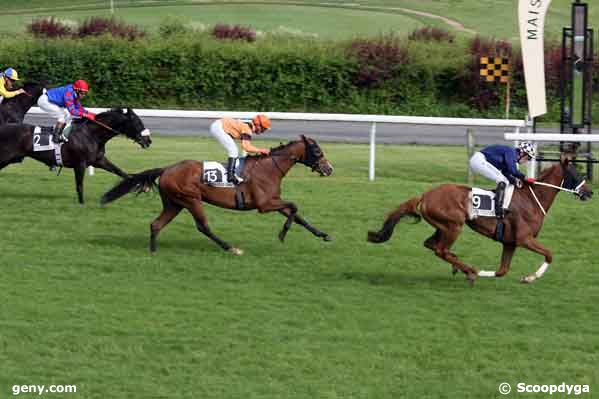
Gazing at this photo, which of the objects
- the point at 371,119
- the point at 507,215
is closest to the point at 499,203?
the point at 507,215

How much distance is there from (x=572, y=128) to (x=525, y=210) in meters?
4.88

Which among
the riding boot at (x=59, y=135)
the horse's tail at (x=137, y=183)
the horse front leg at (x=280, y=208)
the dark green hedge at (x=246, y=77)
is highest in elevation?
the riding boot at (x=59, y=135)

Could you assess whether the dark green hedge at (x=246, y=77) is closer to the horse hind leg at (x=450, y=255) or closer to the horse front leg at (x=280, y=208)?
the horse front leg at (x=280, y=208)

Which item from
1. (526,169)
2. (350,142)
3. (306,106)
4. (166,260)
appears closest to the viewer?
(166,260)

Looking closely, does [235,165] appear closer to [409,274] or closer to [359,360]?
[409,274]

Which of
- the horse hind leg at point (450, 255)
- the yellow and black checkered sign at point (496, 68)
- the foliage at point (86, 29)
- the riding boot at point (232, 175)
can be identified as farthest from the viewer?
the foliage at point (86, 29)

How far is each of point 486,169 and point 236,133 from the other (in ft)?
7.16

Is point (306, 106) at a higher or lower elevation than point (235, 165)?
lower

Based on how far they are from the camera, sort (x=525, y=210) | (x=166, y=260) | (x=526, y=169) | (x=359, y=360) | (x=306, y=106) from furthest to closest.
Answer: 1. (x=306, y=106)
2. (x=526, y=169)
3. (x=166, y=260)
4. (x=525, y=210)
5. (x=359, y=360)

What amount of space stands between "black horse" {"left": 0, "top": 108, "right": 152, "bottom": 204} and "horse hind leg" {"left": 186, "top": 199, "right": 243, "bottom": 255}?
2152 mm

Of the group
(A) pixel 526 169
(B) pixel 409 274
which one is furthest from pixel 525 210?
(A) pixel 526 169

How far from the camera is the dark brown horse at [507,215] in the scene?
9023 mm

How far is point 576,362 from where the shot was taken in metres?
7.38

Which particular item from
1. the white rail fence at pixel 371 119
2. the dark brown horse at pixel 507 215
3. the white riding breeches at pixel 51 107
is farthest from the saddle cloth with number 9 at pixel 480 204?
the white riding breeches at pixel 51 107
